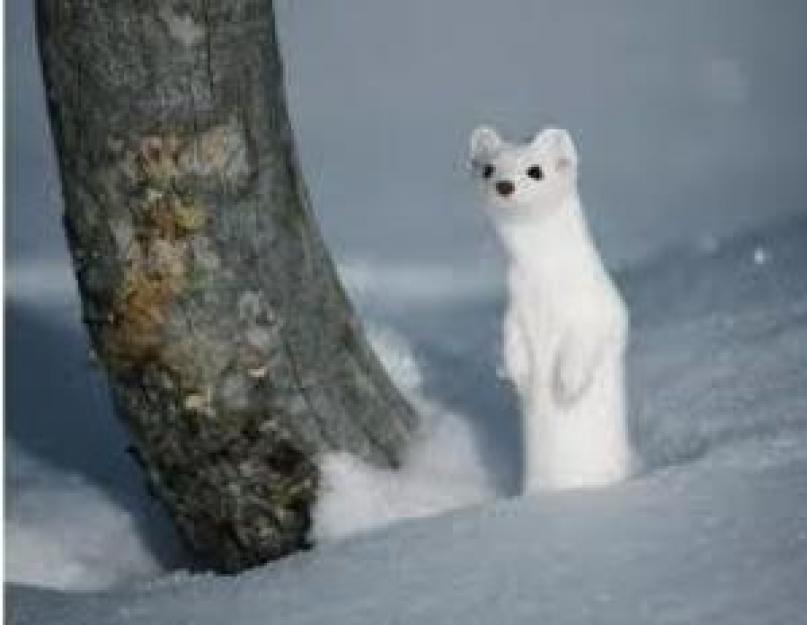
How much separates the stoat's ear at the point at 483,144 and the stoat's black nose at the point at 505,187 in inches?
5.0

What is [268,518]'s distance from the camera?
3.42 meters

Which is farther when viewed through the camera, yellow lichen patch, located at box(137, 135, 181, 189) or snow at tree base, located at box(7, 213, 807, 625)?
yellow lichen patch, located at box(137, 135, 181, 189)

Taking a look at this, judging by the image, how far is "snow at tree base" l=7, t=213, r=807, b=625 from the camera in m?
2.48

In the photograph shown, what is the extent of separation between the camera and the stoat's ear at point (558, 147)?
3180 mm

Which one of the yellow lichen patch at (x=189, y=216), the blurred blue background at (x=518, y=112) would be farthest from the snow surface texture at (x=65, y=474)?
the yellow lichen patch at (x=189, y=216)

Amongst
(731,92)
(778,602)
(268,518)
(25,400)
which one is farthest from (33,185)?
(778,602)

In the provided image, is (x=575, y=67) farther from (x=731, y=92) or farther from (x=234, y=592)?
(x=234, y=592)

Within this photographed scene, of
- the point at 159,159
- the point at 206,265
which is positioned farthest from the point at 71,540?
the point at 159,159

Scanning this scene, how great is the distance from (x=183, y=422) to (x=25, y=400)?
157 cm

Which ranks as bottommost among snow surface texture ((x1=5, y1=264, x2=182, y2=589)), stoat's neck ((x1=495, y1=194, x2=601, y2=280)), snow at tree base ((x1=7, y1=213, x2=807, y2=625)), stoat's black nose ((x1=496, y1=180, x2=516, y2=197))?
snow surface texture ((x1=5, y1=264, x2=182, y2=589))

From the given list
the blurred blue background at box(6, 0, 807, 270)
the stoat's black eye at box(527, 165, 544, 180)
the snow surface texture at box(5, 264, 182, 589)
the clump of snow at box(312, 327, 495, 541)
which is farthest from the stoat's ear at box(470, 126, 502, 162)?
the blurred blue background at box(6, 0, 807, 270)

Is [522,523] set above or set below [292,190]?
below

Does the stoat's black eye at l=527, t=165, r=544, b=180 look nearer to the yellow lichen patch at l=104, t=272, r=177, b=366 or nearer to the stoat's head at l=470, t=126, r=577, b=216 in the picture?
the stoat's head at l=470, t=126, r=577, b=216

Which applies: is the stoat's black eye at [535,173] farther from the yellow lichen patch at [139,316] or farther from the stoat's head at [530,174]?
the yellow lichen patch at [139,316]
